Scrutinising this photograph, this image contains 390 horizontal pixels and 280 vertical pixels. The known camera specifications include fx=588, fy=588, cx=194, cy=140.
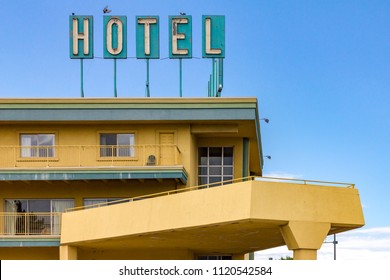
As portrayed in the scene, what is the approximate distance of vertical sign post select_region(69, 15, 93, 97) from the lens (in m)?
37.2

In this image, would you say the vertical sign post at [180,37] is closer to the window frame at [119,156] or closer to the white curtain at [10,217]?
the window frame at [119,156]

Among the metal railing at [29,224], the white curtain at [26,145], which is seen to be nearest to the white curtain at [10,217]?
the metal railing at [29,224]

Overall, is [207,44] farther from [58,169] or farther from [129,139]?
[58,169]

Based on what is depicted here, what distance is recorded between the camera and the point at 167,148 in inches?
1314

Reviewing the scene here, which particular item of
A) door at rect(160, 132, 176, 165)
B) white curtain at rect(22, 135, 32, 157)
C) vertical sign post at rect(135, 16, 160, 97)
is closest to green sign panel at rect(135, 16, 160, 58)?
vertical sign post at rect(135, 16, 160, 97)

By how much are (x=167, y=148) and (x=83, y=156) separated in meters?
4.87

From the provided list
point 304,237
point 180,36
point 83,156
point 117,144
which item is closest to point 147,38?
point 180,36

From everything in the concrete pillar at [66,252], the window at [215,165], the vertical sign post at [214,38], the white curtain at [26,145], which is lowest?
the concrete pillar at [66,252]

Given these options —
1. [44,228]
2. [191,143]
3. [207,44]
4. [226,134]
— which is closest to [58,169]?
[44,228]

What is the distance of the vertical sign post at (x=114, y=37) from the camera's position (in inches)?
1462

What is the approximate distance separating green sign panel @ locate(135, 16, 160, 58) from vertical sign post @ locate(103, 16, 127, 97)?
0.88 metres

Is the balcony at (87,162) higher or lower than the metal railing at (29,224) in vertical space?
higher

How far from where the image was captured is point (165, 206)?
84.1ft

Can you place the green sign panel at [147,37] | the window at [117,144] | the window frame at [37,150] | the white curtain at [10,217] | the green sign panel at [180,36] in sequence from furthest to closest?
1. the green sign panel at [147,37]
2. the green sign panel at [180,36]
3. the window frame at [37,150]
4. the window at [117,144]
5. the white curtain at [10,217]
